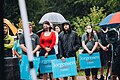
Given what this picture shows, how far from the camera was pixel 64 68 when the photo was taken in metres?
10.5

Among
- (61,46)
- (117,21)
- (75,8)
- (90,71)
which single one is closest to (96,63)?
(90,71)

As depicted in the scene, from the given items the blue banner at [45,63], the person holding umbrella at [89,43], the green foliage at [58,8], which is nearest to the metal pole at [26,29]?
the blue banner at [45,63]

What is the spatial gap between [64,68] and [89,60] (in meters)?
1.05

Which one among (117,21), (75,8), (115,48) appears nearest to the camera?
(115,48)

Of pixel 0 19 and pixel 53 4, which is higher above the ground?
pixel 53 4

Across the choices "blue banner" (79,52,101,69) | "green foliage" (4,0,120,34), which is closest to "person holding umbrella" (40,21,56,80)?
"blue banner" (79,52,101,69)

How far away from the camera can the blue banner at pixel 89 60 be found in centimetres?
1128

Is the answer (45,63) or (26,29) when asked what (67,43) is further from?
(26,29)

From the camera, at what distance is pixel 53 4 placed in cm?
5141

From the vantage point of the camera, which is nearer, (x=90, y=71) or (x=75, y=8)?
(x=90, y=71)

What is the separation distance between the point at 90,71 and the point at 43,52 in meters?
1.85

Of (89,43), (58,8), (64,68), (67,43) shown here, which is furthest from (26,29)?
(58,8)

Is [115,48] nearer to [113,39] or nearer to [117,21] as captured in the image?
[113,39]

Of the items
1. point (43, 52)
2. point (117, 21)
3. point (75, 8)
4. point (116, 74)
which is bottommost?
point (116, 74)
